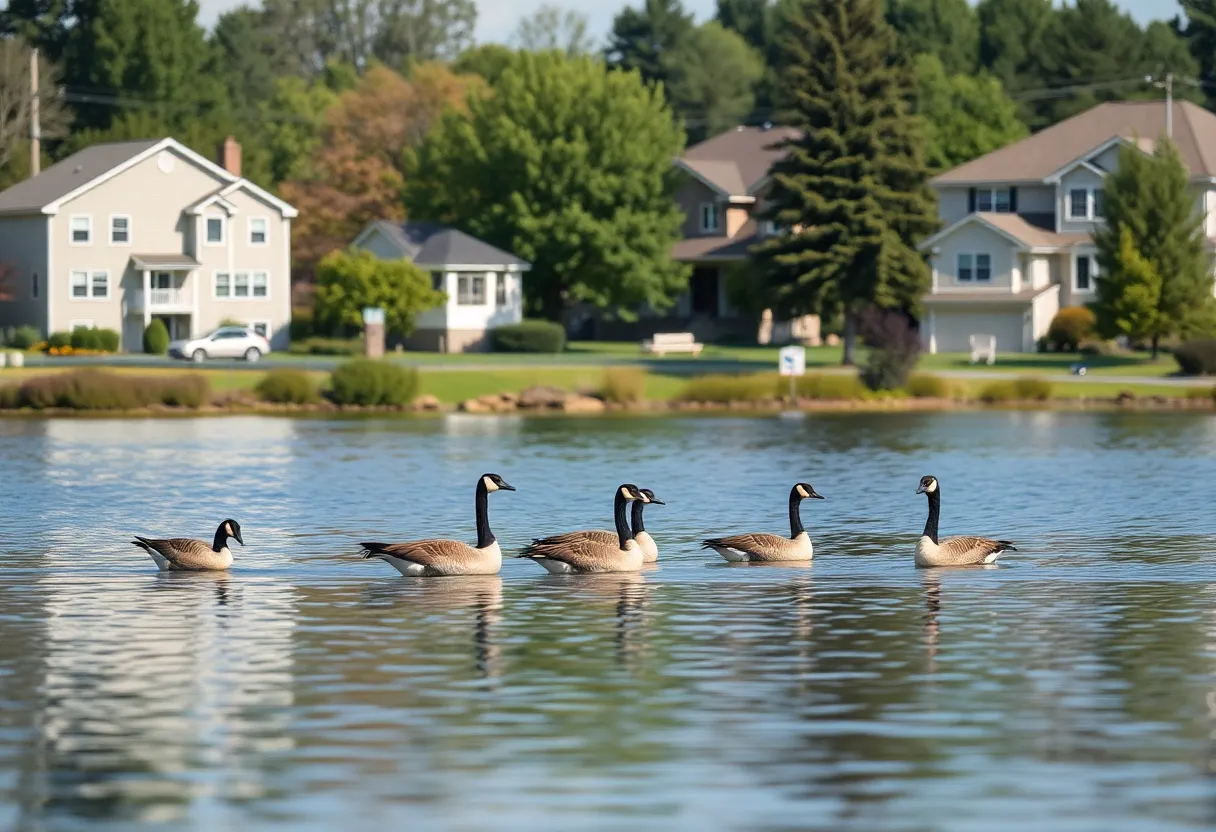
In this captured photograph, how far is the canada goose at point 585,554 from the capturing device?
86.0 feet

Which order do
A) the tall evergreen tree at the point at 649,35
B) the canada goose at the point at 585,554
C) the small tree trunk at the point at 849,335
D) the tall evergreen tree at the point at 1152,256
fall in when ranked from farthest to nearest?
1. the tall evergreen tree at the point at 649,35
2. the small tree trunk at the point at 849,335
3. the tall evergreen tree at the point at 1152,256
4. the canada goose at the point at 585,554

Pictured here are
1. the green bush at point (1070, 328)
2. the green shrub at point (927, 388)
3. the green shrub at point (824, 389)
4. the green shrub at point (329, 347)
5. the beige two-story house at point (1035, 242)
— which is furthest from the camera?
the beige two-story house at point (1035, 242)

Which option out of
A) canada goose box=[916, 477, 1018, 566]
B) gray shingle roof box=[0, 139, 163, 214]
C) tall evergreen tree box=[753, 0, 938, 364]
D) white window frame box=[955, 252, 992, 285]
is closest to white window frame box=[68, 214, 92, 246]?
gray shingle roof box=[0, 139, 163, 214]

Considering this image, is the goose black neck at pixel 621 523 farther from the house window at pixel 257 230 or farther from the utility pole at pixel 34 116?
the utility pole at pixel 34 116

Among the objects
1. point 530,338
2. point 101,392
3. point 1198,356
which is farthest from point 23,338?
point 1198,356

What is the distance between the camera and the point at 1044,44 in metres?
135

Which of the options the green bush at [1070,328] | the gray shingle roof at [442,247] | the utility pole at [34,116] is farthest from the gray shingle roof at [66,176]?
the green bush at [1070,328]

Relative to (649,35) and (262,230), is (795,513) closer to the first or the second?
(262,230)

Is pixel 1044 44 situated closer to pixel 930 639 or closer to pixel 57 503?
pixel 57 503

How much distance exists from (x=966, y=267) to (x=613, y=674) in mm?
82878

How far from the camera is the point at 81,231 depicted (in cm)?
9962

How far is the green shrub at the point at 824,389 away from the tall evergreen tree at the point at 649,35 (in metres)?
80.4

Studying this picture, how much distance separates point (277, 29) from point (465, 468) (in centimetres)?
13601

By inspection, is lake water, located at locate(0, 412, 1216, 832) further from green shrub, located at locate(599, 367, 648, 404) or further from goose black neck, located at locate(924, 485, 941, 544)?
green shrub, located at locate(599, 367, 648, 404)
